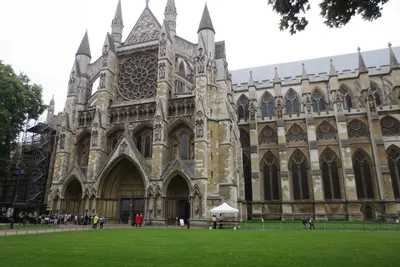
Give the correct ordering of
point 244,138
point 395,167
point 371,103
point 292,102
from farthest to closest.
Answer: point 292,102 < point 244,138 < point 371,103 < point 395,167

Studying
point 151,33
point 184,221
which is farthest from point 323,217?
point 151,33

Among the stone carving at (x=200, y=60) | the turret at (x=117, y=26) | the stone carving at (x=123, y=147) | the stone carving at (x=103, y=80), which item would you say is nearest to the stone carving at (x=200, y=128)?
the stone carving at (x=200, y=60)

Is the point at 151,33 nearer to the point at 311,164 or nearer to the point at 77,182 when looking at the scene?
the point at 77,182

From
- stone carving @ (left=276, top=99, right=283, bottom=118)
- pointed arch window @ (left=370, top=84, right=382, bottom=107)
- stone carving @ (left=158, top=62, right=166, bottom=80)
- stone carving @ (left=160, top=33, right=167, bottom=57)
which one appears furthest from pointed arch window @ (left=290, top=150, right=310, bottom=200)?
stone carving @ (left=160, top=33, right=167, bottom=57)

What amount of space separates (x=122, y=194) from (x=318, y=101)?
89.5ft

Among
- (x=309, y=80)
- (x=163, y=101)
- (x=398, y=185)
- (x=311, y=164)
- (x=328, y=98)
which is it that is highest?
(x=309, y=80)

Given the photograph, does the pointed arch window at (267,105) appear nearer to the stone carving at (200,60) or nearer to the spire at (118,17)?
the stone carving at (200,60)

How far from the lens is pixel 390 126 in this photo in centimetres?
3334

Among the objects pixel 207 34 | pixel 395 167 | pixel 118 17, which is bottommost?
pixel 395 167

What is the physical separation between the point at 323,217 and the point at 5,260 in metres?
30.3

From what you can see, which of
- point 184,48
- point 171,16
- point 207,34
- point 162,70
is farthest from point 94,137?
point 171,16

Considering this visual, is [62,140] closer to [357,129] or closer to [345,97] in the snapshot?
[357,129]

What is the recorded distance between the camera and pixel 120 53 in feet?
107

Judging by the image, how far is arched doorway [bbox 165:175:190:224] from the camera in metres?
26.0
